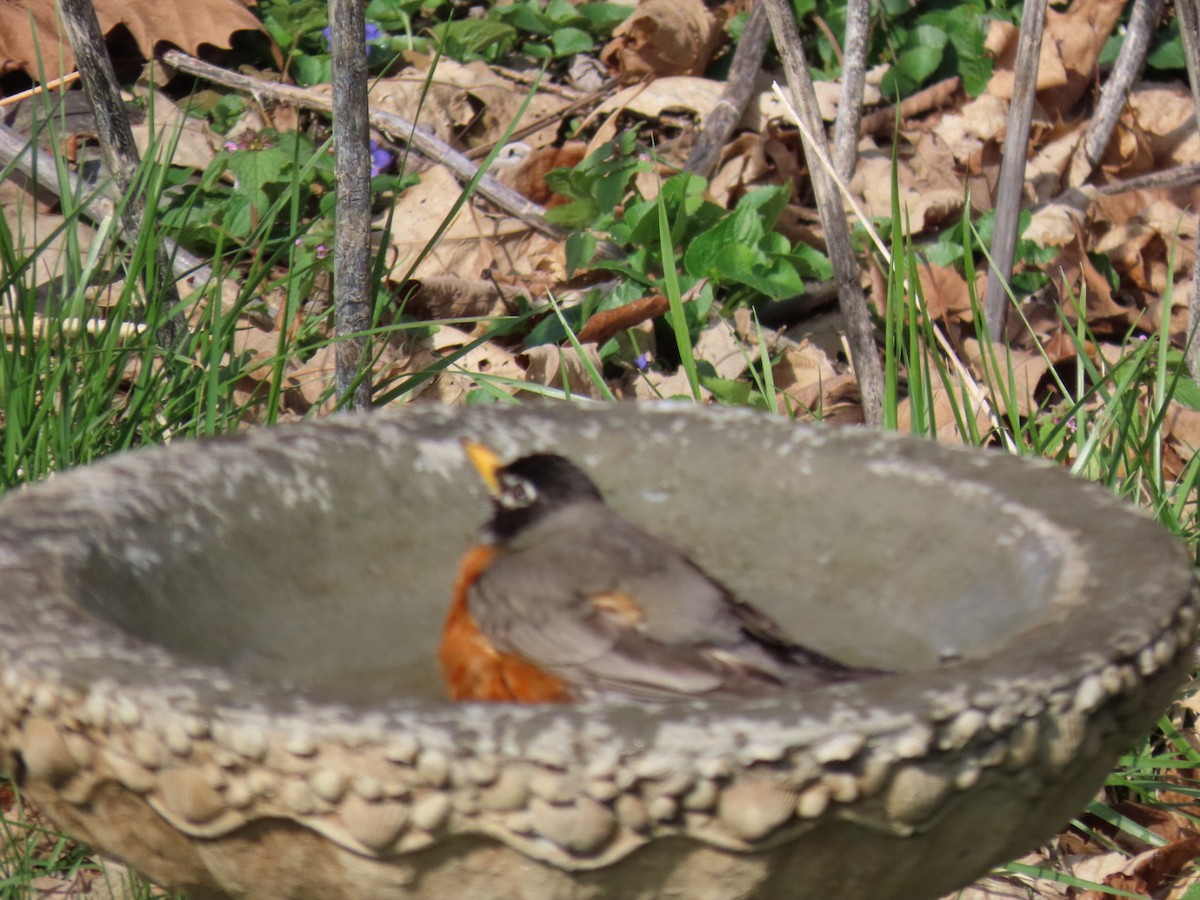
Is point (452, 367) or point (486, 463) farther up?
point (486, 463)

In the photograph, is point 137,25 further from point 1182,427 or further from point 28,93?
point 1182,427

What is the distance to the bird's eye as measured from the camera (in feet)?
5.99

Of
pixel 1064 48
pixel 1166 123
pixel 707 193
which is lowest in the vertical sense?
pixel 707 193

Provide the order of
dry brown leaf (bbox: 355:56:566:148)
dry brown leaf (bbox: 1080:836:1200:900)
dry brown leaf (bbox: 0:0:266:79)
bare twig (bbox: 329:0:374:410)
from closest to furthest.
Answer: dry brown leaf (bbox: 1080:836:1200:900) → bare twig (bbox: 329:0:374:410) → dry brown leaf (bbox: 0:0:266:79) → dry brown leaf (bbox: 355:56:566:148)

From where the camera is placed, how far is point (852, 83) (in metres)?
3.45

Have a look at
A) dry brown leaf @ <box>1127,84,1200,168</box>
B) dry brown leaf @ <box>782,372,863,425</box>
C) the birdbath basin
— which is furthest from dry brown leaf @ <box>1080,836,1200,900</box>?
dry brown leaf @ <box>1127,84,1200,168</box>

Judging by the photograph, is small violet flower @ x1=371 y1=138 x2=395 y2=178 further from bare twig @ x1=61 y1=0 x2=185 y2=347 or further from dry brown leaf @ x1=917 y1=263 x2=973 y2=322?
dry brown leaf @ x1=917 y1=263 x2=973 y2=322

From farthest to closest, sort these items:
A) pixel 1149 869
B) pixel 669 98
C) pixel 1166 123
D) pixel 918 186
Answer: pixel 1166 123 < pixel 669 98 < pixel 918 186 < pixel 1149 869

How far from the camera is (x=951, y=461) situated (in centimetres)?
191

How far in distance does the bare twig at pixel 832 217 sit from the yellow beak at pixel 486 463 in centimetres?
123

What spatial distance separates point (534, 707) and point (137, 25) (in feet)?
11.9

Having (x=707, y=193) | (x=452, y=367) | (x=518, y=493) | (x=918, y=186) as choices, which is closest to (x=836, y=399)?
(x=707, y=193)

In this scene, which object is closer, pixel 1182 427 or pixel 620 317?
pixel 1182 427

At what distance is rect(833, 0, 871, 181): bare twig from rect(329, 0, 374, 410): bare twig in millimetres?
1087
